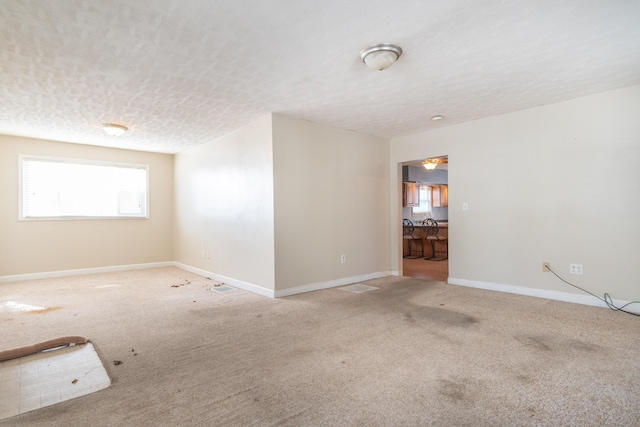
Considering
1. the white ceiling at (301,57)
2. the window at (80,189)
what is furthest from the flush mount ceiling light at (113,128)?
the window at (80,189)

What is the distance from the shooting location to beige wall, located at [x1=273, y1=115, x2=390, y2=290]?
4.18 metres

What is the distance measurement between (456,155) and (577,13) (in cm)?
266

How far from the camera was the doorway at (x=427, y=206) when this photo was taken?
21.8ft

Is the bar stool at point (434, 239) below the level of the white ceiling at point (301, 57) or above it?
below

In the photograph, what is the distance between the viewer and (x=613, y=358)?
2242 millimetres

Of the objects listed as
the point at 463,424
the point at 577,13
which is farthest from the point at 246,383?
the point at 577,13

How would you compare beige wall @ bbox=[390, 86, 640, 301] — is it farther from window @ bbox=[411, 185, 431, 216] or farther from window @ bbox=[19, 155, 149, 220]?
window @ bbox=[19, 155, 149, 220]

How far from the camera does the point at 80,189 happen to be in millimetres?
5949

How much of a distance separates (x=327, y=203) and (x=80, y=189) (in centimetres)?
476

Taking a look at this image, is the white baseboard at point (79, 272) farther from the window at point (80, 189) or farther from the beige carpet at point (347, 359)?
the beige carpet at point (347, 359)

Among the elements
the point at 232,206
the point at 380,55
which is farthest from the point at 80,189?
the point at 380,55

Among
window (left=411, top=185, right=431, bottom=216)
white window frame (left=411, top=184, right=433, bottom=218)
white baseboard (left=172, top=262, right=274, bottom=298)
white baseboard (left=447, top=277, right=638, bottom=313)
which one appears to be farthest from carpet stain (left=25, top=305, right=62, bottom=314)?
window (left=411, top=185, right=431, bottom=216)

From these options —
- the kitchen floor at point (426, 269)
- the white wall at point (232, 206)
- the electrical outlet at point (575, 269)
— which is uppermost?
the white wall at point (232, 206)

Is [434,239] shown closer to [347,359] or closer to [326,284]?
[326,284]
